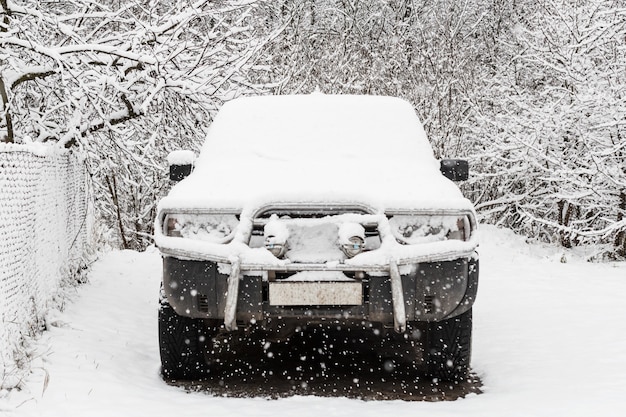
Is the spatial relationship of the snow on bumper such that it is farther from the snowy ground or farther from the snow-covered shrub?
the snow-covered shrub

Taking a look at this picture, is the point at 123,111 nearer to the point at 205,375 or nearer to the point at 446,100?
the point at 205,375

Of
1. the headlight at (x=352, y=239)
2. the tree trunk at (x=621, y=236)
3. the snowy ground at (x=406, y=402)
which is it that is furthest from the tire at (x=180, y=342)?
the tree trunk at (x=621, y=236)

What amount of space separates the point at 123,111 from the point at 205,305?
461cm

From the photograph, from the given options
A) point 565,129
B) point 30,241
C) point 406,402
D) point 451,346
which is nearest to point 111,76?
point 30,241

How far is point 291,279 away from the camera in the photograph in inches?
157

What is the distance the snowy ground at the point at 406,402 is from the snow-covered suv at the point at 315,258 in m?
0.42

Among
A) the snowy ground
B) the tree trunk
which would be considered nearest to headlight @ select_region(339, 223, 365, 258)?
the snowy ground

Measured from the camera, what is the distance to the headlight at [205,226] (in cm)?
416

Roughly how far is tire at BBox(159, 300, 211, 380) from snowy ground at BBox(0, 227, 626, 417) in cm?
16

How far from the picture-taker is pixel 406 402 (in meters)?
4.17

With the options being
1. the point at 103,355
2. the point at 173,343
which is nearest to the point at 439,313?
the point at 173,343

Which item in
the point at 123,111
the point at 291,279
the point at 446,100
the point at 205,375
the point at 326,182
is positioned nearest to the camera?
the point at 291,279

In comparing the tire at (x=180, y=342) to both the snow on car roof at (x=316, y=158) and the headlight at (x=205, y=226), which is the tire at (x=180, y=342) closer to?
the headlight at (x=205, y=226)

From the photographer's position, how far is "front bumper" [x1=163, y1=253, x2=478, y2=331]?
3.99 m
